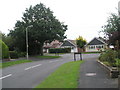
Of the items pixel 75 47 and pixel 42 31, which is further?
pixel 75 47

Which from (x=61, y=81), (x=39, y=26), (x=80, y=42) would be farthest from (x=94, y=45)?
(x=61, y=81)

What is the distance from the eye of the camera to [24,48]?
49.5 meters

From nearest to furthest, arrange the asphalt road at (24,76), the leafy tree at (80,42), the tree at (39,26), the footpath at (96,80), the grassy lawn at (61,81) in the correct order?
1. the footpath at (96,80)
2. the grassy lawn at (61,81)
3. the asphalt road at (24,76)
4. the tree at (39,26)
5. the leafy tree at (80,42)

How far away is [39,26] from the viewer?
41344 mm

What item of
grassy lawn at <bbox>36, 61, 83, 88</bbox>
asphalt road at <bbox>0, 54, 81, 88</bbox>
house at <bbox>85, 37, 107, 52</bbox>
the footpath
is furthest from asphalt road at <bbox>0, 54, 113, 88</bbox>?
house at <bbox>85, 37, 107, 52</bbox>

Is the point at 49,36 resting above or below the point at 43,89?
above

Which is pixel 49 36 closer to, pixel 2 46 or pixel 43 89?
pixel 2 46

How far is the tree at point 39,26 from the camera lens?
4147 centimetres

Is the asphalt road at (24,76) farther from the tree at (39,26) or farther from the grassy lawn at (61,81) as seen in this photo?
the tree at (39,26)

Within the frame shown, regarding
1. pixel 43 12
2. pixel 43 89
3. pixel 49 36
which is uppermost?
pixel 43 12

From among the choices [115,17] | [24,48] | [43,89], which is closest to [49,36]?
[24,48]

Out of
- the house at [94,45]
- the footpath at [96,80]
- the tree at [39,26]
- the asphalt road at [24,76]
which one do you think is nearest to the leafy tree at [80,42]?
the house at [94,45]

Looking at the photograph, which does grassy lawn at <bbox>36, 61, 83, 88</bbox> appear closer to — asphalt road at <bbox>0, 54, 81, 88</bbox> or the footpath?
the footpath

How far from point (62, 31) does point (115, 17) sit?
2007cm
